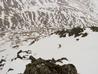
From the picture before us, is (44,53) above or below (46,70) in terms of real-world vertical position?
below

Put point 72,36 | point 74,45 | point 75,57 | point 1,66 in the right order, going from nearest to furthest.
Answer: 1. point 75,57
2. point 74,45
3. point 1,66
4. point 72,36

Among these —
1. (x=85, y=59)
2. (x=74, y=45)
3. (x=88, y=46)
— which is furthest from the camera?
(x=74, y=45)

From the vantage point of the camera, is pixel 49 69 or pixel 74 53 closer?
pixel 49 69

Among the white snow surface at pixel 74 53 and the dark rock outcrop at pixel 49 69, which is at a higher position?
the dark rock outcrop at pixel 49 69

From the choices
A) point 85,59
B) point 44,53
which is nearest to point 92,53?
point 85,59

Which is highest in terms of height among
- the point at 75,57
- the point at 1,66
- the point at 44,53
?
the point at 75,57

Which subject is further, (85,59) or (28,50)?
(28,50)

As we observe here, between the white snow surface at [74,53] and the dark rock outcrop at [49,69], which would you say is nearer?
the dark rock outcrop at [49,69]

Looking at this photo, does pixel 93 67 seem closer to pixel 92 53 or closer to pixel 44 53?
pixel 92 53

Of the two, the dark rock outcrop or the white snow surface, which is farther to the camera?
the white snow surface

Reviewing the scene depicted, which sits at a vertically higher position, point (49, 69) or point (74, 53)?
point (49, 69)

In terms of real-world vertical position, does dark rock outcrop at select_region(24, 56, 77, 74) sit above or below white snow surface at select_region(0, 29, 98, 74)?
above
